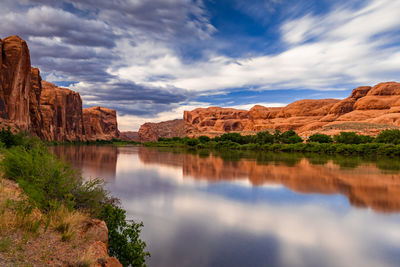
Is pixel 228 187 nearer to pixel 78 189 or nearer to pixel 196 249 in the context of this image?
pixel 196 249

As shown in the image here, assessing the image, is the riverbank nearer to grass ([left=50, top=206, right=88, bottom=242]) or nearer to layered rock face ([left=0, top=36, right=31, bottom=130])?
grass ([left=50, top=206, right=88, bottom=242])

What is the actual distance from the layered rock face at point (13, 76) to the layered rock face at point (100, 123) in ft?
241

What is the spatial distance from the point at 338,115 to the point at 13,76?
317 ft

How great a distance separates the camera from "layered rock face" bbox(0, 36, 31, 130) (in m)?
48.3

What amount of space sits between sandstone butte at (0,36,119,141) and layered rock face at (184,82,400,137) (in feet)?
166

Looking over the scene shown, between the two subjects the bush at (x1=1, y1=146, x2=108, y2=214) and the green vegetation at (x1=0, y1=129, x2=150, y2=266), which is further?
the bush at (x1=1, y1=146, x2=108, y2=214)

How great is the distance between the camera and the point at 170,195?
1197cm

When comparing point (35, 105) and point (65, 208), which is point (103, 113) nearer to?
point (35, 105)

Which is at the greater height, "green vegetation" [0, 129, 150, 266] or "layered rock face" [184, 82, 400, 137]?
"layered rock face" [184, 82, 400, 137]

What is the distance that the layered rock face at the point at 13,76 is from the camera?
4831 centimetres

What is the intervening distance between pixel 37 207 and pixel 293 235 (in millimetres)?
6402

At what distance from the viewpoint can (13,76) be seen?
5028 cm

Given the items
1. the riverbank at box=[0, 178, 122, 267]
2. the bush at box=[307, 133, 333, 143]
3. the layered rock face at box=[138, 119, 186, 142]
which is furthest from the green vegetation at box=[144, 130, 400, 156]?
the layered rock face at box=[138, 119, 186, 142]

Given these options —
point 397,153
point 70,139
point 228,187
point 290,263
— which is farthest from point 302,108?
point 290,263
